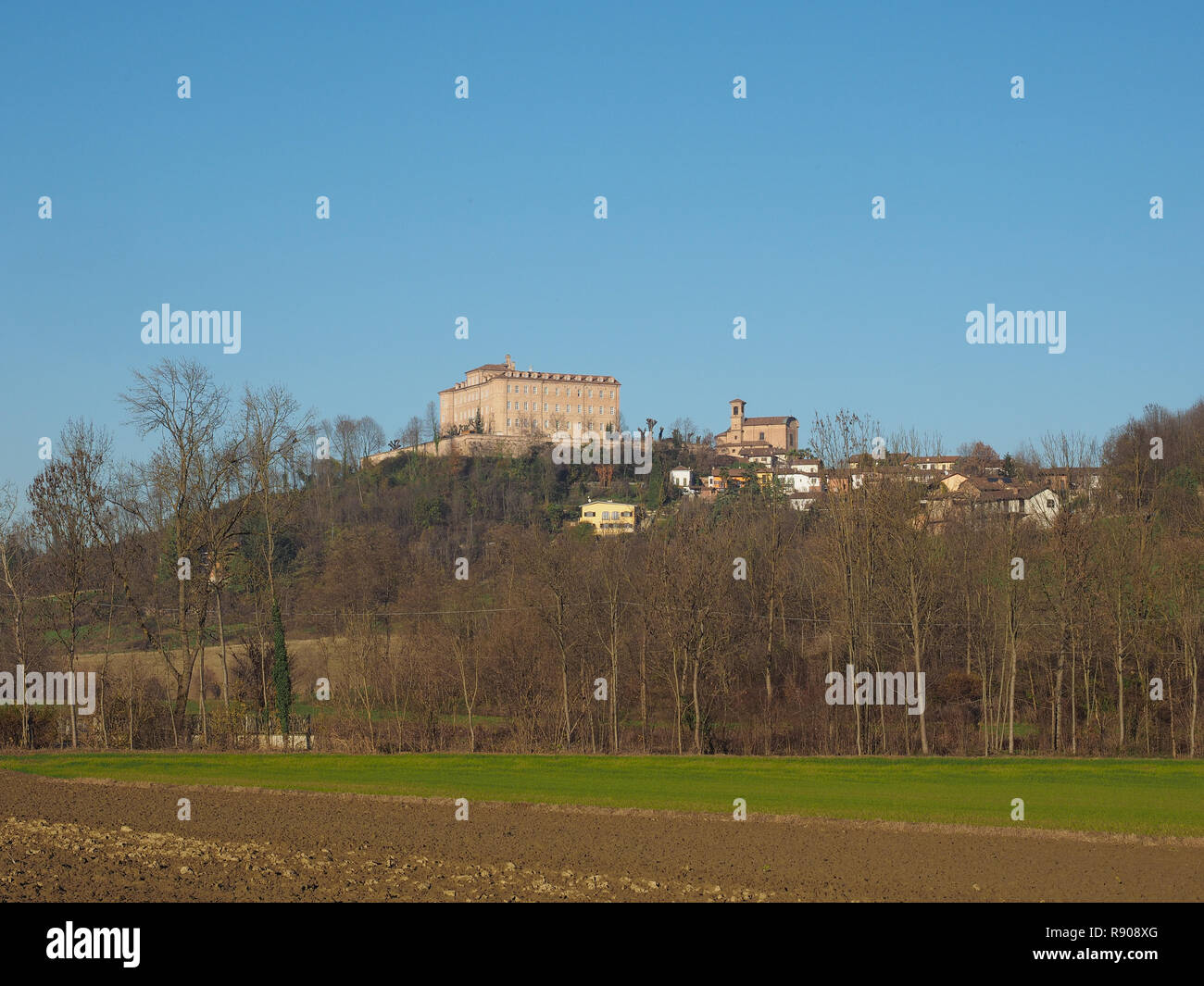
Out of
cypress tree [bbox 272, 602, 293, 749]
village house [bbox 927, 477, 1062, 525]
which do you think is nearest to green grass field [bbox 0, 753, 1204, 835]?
cypress tree [bbox 272, 602, 293, 749]

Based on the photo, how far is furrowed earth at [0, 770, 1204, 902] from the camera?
15.5 metres

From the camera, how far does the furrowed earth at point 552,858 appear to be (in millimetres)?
15539

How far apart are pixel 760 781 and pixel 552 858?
11.1 m

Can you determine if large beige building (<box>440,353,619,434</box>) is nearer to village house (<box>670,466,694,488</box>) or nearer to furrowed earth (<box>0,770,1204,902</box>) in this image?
village house (<box>670,466,694,488</box>)

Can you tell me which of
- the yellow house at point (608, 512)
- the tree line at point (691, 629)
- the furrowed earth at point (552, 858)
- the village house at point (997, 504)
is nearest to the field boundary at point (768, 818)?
the furrowed earth at point (552, 858)

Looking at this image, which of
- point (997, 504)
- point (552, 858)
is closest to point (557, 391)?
point (997, 504)

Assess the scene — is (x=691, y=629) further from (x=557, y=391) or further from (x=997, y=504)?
(x=557, y=391)

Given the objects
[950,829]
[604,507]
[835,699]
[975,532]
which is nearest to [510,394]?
[604,507]

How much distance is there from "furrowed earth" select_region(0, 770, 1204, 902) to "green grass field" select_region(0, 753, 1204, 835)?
135 cm

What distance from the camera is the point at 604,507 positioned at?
12062 centimetres

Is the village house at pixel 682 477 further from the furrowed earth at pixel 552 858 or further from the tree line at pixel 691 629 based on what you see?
the furrowed earth at pixel 552 858

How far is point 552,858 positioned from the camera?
1836 centimetres

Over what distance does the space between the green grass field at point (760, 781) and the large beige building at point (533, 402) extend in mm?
133070
